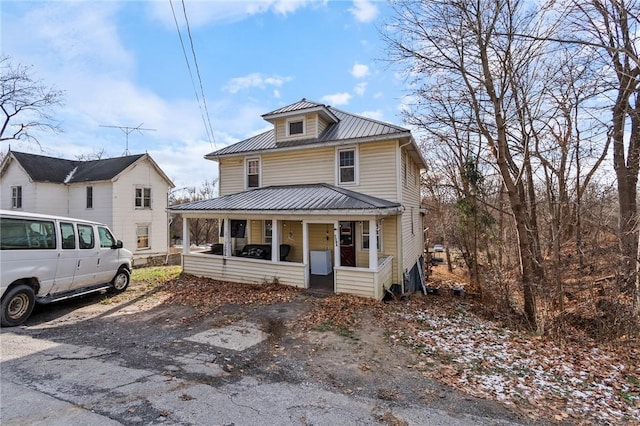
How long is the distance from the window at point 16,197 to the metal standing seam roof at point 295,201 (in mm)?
14796

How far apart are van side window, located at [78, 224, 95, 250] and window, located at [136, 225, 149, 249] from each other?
42.3 feet

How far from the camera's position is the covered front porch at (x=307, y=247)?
30.5 feet

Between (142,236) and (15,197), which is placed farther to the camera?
(142,236)

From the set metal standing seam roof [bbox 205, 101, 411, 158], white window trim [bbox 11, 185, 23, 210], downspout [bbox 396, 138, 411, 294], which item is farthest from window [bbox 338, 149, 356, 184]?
white window trim [bbox 11, 185, 23, 210]

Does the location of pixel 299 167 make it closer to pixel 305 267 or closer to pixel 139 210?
pixel 305 267

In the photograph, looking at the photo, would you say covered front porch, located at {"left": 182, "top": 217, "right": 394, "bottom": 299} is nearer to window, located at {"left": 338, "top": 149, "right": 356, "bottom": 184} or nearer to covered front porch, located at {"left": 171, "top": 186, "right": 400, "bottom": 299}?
covered front porch, located at {"left": 171, "top": 186, "right": 400, "bottom": 299}

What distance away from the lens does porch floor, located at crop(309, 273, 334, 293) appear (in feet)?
32.3

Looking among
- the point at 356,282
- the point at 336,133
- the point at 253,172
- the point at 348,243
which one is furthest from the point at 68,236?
the point at 336,133

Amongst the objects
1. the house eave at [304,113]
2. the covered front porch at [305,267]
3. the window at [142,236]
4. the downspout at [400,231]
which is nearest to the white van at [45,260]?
the covered front porch at [305,267]

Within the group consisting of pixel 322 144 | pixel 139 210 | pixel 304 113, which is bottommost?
pixel 139 210

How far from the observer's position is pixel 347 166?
38.9 feet

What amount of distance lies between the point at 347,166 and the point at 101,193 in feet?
52.5

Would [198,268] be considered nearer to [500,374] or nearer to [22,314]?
[22,314]

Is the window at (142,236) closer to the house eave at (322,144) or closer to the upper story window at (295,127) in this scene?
the house eave at (322,144)
